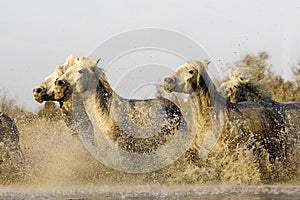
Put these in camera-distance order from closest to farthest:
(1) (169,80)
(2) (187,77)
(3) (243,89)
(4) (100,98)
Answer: (1) (169,80) < (2) (187,77) < (4) (100,98) < (3) (243,89)

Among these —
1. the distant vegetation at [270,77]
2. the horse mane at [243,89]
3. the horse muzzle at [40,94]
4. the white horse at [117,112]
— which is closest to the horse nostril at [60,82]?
the white horse at [117,112]

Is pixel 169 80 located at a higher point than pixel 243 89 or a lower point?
lower

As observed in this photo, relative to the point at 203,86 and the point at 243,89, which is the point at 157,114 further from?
the point at 243,89

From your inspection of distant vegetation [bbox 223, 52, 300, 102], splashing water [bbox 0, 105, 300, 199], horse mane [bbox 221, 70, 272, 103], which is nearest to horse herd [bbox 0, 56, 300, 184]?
splashing water [bbox 0, 105, 300, 199]

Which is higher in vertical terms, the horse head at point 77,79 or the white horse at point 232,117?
the horse head at point 77,79

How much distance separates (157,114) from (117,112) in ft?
2.00

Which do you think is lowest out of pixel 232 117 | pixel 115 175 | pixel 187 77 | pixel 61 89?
pixel 115 175

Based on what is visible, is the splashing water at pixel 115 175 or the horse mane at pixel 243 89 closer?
the splashing water at pixel 115 175

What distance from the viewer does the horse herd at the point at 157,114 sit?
1042cm

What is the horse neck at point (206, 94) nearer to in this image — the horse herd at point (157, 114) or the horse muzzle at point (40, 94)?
the horse herd at point (157, 114)

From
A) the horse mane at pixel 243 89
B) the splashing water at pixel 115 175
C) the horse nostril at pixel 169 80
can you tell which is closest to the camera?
the splashing water at pixel 115 175

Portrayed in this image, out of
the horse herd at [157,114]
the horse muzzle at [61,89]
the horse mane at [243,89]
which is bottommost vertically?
the horse herd at [157,114]

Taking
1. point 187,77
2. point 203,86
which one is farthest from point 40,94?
point 203,86

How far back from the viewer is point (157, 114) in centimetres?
1074
